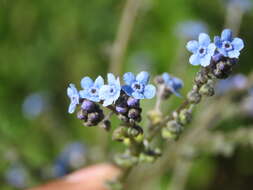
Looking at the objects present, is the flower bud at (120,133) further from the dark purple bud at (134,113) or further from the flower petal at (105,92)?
the flower petal at (105,92)

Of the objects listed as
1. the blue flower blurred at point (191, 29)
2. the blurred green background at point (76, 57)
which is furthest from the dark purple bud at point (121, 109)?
the blue flower blurred at point (191, 29)

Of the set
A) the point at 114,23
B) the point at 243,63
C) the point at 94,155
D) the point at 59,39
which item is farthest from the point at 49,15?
the point at 243,63

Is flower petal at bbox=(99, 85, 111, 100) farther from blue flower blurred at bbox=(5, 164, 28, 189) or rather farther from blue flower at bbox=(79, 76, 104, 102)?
blue flower blurred at bbox=(5, 164, 28, 189)

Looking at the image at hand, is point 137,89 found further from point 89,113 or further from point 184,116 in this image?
point 184,116

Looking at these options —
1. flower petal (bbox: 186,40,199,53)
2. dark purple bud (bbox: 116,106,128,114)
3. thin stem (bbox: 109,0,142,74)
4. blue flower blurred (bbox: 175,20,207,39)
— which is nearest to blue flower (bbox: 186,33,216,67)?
flower petal (bbox: 186,40,199,53)

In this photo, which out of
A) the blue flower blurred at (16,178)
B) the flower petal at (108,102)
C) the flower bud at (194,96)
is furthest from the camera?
the blue flower blurred at (16,178)

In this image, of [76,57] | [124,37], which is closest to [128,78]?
[124,37]
